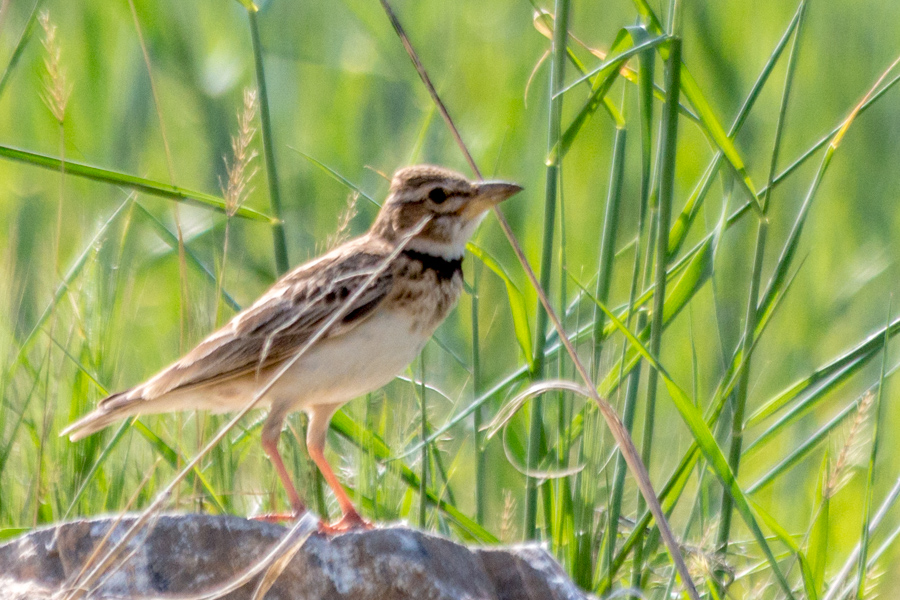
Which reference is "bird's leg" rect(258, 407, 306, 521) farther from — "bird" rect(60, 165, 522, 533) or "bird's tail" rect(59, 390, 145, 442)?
"bird's tail" rect(59, 390, 145, 442)

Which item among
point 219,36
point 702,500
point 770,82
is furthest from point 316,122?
point 702,500

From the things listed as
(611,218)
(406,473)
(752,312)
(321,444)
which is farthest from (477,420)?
(752,312)

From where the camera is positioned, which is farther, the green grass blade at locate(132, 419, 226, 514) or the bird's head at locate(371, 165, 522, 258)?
the bird's head at locate(371, 165, 522, 258)

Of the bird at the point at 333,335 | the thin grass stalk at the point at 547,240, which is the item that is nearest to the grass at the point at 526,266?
the thin grass stalk at the point at 547,240

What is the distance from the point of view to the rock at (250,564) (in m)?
2.49

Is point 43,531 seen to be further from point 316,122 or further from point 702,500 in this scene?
point 316,122

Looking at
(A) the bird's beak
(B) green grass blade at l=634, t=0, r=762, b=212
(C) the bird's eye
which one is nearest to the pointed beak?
(A) the bird's beak

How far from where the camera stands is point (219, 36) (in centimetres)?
679

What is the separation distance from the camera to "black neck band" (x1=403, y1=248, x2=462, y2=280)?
10.9ft

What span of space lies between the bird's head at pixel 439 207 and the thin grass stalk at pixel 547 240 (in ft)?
1.01

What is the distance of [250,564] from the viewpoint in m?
2.54

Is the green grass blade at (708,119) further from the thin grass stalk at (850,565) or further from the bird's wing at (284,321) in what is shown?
the bird's wing at (284,321)

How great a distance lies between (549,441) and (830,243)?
327cm

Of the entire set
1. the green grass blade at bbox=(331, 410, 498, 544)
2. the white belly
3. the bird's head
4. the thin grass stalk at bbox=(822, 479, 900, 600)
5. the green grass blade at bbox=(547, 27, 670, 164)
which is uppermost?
the green grass blade at bbox=(547, 27, 670, 164)
